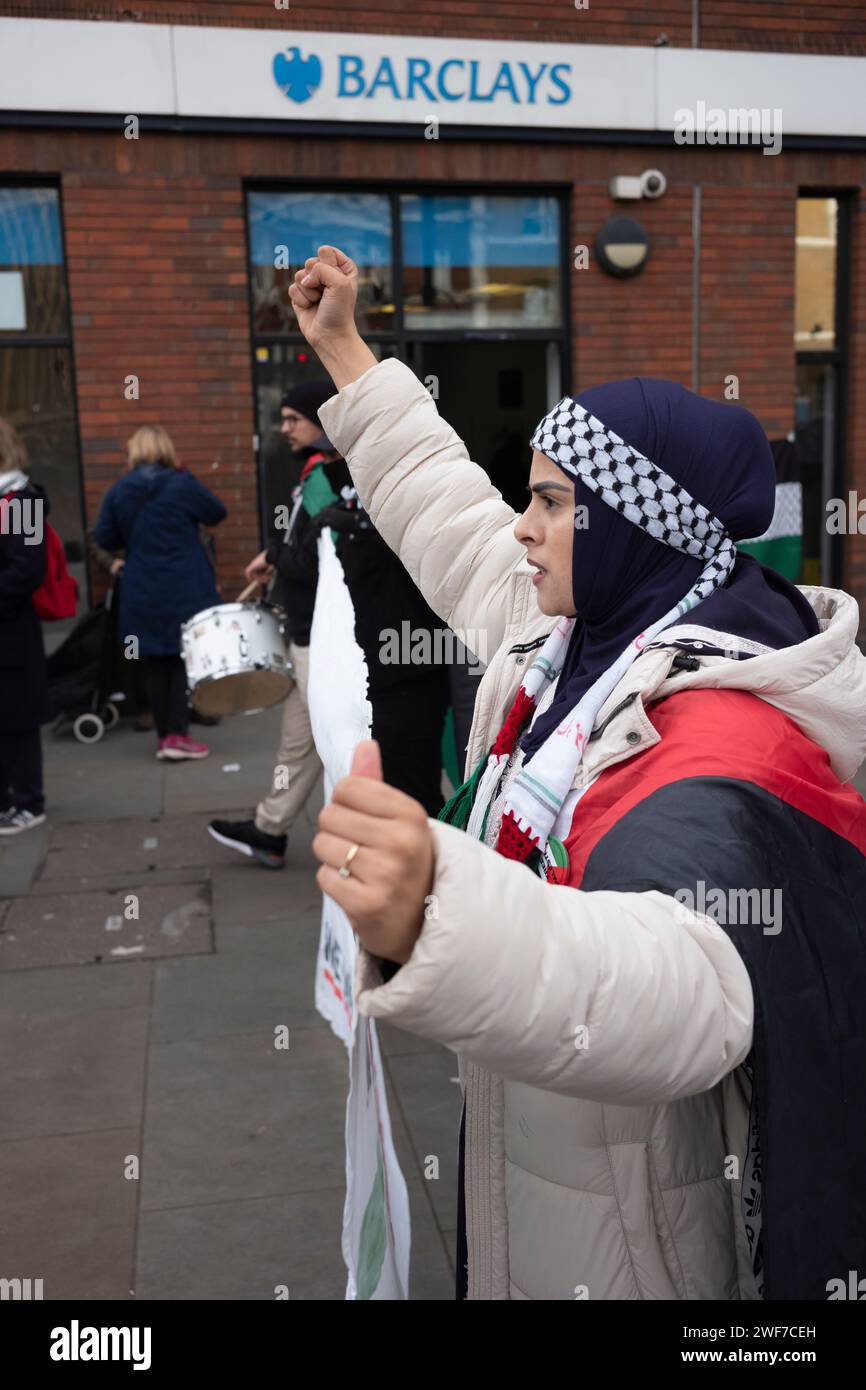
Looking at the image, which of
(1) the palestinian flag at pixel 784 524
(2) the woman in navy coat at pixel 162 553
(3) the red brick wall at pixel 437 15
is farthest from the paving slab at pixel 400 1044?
(3) the red brick wall at pixel 437 15

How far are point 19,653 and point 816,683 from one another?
545 centimetres

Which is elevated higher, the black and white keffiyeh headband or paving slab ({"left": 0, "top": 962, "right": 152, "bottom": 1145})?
the black and white keffiyeh headband

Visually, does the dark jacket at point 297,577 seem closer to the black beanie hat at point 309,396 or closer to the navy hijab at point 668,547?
the black beanie hat at point 309,396

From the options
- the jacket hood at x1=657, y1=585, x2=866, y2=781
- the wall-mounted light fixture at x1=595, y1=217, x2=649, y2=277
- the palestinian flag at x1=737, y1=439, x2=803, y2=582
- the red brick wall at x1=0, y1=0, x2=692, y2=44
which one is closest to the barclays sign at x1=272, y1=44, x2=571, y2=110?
the red brick wall at x1=0, y1=0, x2=692, y2=44

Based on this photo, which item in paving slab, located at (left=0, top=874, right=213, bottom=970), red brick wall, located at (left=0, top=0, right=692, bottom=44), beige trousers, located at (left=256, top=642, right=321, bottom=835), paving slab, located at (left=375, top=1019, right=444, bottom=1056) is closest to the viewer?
paving slab, located at (left=375, top=1019, right=444, bottom=1056)

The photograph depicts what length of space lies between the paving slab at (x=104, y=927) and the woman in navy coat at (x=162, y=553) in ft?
7.38

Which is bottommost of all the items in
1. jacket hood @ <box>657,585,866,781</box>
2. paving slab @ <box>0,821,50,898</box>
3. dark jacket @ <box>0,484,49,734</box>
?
paving slab @ <box>0,821,50,898</box>

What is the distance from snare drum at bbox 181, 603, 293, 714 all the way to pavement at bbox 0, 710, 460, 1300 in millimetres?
984

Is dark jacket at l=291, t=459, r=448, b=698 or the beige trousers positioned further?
the beige trousers

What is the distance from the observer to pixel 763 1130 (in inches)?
57.9

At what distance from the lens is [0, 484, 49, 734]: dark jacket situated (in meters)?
6.14

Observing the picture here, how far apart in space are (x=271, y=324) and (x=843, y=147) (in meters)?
4.97

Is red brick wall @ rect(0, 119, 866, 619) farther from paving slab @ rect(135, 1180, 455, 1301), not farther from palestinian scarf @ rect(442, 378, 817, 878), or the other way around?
palestinian scarf @ rect(442, 378, 817, 878)

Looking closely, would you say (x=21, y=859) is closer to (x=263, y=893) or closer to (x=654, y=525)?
(x=263, y=893)
